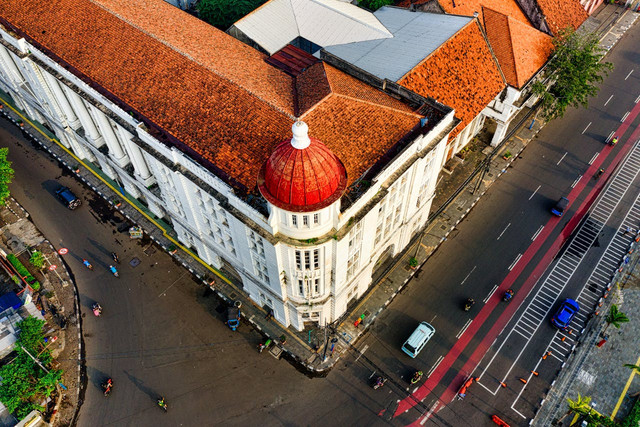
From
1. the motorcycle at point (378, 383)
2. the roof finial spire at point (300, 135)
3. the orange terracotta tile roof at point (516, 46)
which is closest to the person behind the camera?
the roof finial spire at point (300, 135)

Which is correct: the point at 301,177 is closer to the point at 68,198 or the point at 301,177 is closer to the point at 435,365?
the point at 435,365

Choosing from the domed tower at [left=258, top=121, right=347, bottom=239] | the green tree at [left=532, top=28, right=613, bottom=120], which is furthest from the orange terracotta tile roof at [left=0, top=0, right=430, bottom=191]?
the green tree at [left=532, top=28, right=613, bottom=120]

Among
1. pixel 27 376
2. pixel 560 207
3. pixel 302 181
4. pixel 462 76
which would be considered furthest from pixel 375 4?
pixel 27 376

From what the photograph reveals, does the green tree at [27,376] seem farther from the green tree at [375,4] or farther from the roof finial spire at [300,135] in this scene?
the green tree at [375,4]

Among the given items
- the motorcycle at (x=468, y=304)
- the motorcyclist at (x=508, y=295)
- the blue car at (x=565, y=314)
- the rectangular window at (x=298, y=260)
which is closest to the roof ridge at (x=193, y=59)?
the rectangular window at (x=298, y=260)

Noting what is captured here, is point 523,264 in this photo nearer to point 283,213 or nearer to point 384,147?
point 384,147

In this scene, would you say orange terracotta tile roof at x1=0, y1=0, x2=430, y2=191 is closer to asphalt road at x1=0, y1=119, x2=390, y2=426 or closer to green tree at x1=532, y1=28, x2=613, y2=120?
asphalt road at x1=0, y1=119, x2=390, y2=426
